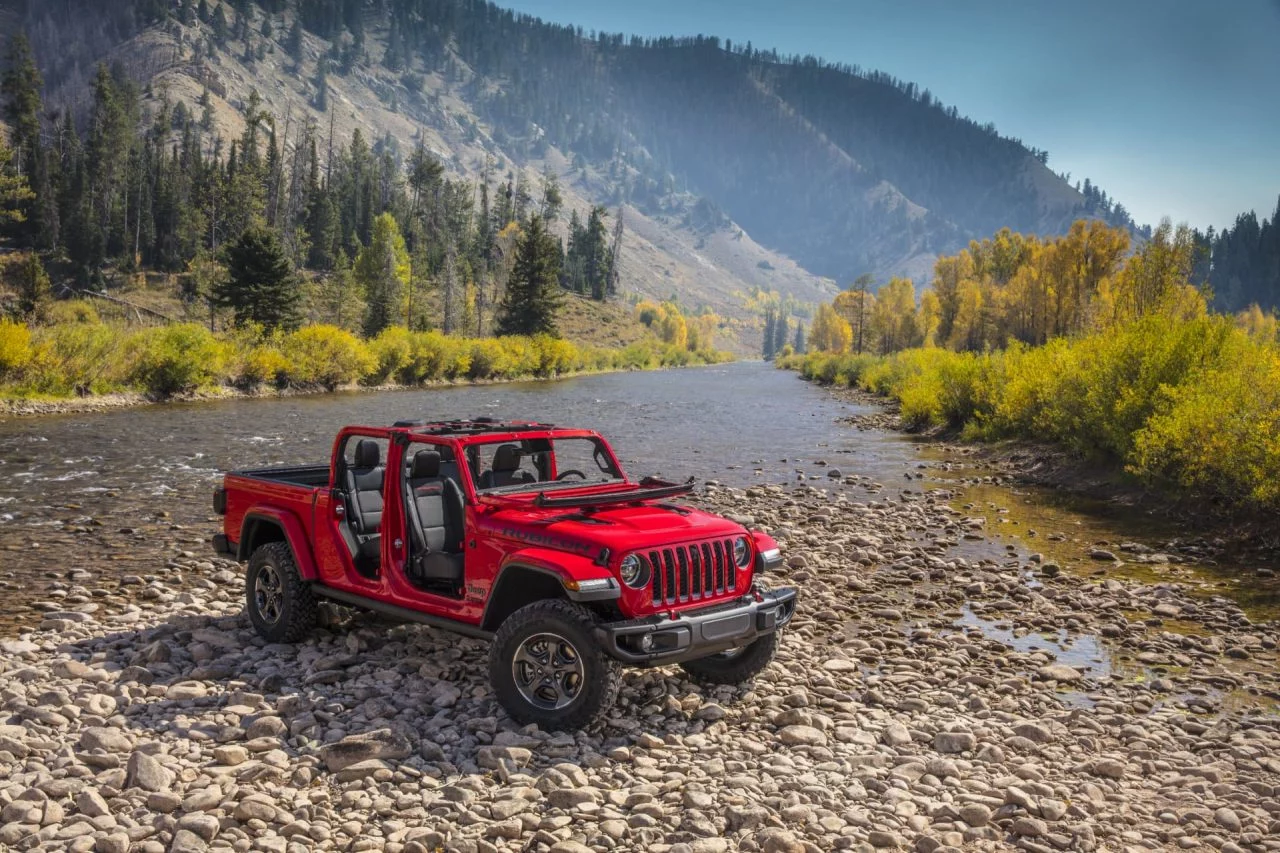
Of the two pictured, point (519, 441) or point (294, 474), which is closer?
point (519, 441)

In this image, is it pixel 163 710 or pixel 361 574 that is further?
pixel 361 574

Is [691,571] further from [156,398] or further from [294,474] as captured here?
[156,398]

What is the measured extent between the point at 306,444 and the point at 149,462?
594 centimetres

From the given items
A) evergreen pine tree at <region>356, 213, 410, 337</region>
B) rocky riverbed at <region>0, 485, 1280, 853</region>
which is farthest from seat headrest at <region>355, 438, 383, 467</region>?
evergreen pine tree at <region>356, 213, 410, 337</region>

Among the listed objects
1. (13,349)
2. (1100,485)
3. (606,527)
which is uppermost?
(13,349)

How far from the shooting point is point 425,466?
8250 millimetres

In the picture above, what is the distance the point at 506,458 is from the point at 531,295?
91444mm

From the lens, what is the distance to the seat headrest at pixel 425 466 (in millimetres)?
8250

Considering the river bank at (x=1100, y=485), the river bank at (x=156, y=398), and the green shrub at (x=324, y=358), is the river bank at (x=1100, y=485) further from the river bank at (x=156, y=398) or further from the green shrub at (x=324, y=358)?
the green shrub at (x=324, y=358)

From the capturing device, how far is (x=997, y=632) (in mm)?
11125

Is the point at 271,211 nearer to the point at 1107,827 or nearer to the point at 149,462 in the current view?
the point at 149,462

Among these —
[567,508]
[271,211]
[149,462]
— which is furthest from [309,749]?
[271,211]

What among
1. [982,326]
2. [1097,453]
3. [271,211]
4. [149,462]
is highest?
[271,211]

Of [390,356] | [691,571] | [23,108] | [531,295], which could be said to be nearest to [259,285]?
[390,356]
